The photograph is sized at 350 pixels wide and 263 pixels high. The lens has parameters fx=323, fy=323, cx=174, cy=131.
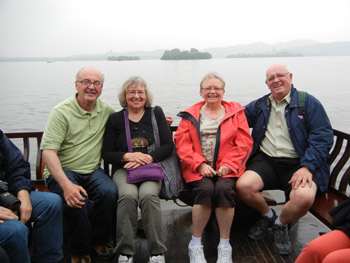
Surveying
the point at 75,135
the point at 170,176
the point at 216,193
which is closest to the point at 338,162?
the point at 216,193

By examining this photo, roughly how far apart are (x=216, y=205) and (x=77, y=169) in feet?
4.78

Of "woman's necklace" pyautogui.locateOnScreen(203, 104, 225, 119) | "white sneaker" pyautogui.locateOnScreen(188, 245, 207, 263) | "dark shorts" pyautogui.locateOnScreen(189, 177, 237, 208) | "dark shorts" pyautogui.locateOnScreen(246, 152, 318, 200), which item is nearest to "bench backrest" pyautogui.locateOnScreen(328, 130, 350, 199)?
"dark shorts" pyautogui.locateOnScreen(246, 152, 318, 200)

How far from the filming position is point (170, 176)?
3.32m

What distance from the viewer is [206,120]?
3525mm

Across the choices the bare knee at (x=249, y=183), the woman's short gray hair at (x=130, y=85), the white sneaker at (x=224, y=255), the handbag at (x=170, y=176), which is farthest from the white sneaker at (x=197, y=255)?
the woman's short gray hair at (x=130, y=85)

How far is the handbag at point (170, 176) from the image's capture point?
328 centimetres

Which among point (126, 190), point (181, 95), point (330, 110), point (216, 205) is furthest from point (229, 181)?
point (181, 95)

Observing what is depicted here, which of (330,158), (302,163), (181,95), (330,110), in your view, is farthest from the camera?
(181,95)

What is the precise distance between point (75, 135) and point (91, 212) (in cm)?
80

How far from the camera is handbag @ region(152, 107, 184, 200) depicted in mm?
3279

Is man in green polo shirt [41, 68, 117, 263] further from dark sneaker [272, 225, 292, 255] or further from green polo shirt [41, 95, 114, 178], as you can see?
dark sneaker [272, 225, 292, 255]

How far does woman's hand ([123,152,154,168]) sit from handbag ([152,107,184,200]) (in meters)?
0.18

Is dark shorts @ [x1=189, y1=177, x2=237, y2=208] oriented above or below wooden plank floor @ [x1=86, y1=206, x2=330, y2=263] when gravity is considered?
above

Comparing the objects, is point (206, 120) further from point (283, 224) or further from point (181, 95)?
point (181, 95)
